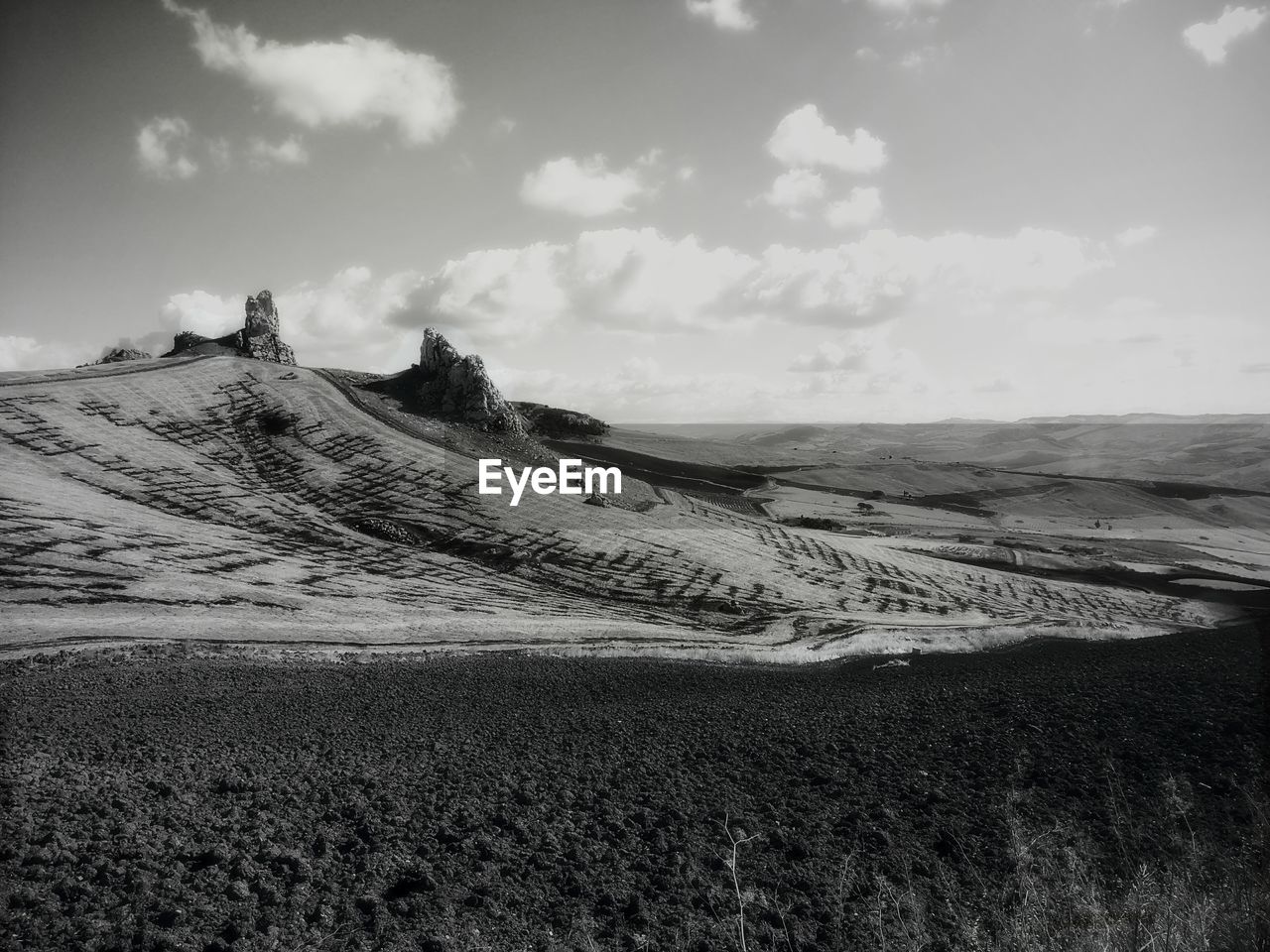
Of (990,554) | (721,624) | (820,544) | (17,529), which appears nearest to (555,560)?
(721,624)

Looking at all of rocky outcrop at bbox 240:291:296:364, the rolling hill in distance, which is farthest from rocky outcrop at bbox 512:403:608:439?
rocky outcrop at bbox 240:291:296:364

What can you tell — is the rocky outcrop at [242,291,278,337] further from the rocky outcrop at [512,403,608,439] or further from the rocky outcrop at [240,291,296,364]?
the rocky outcrop at [512,403,608,439]

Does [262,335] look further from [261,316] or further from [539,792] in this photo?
[539,792]

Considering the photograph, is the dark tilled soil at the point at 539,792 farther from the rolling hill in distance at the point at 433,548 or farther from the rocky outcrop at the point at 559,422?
the rocky outcrop at the point at 559,422

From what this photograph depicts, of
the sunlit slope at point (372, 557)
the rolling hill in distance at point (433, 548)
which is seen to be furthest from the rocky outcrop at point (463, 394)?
the sunlit slope at point (372, 557)

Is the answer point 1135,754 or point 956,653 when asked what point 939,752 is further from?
point 956,653

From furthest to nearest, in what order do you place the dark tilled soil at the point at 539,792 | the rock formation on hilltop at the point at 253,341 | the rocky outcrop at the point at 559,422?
the rocky outcrop at the point at 559,422 → the rock formation on hilltop at the point at 253,341 → the dark tilled soil at the point at 539,792
